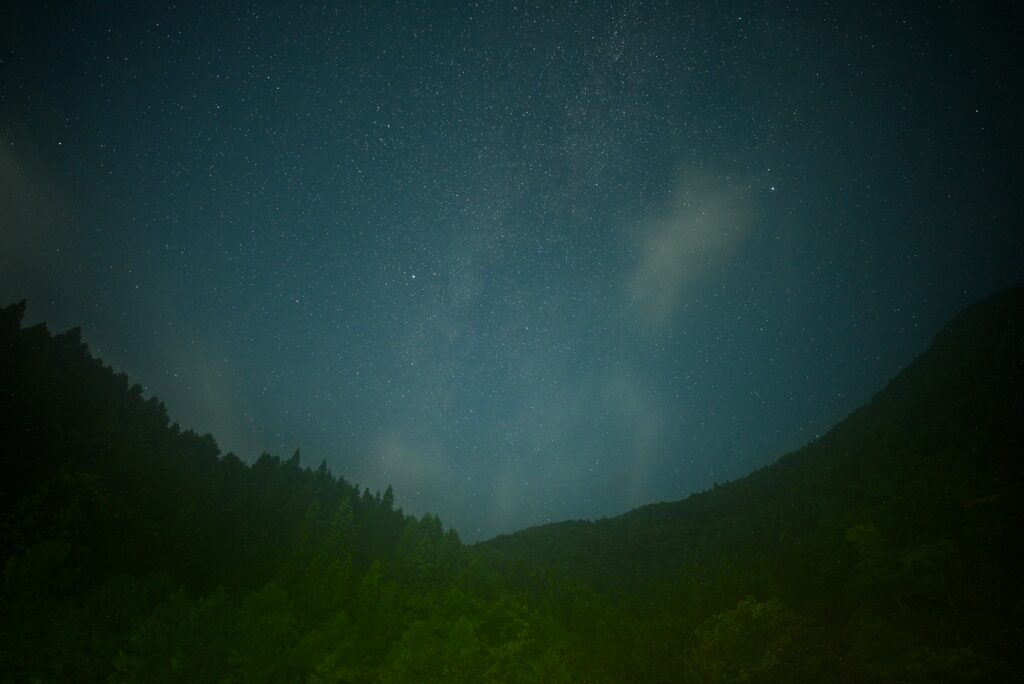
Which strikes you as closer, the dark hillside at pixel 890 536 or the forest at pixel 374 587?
the forest at pixel 374 587

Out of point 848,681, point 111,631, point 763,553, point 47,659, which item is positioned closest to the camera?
point 47,659

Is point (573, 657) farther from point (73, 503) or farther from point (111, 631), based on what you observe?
point (73, 503)

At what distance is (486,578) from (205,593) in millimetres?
31753

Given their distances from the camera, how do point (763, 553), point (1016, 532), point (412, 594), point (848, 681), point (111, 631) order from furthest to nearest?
point (763, 553) → point (1016, 532) → point (412, 594) → point (848, 681) → point (111, 631)

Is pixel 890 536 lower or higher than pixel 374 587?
lower

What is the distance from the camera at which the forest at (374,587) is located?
34969 mm

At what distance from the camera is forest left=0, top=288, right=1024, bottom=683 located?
115 ft

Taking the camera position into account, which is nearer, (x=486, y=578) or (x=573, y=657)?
(x=573, y=657)

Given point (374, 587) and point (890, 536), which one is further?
point (890, 536)

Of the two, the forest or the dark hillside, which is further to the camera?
the dark hillside

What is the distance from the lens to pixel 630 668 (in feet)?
170

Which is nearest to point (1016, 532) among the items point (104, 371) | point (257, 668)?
point (257, 668)

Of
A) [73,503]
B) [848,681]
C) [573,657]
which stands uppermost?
[73,503]

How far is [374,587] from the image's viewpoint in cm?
4669
